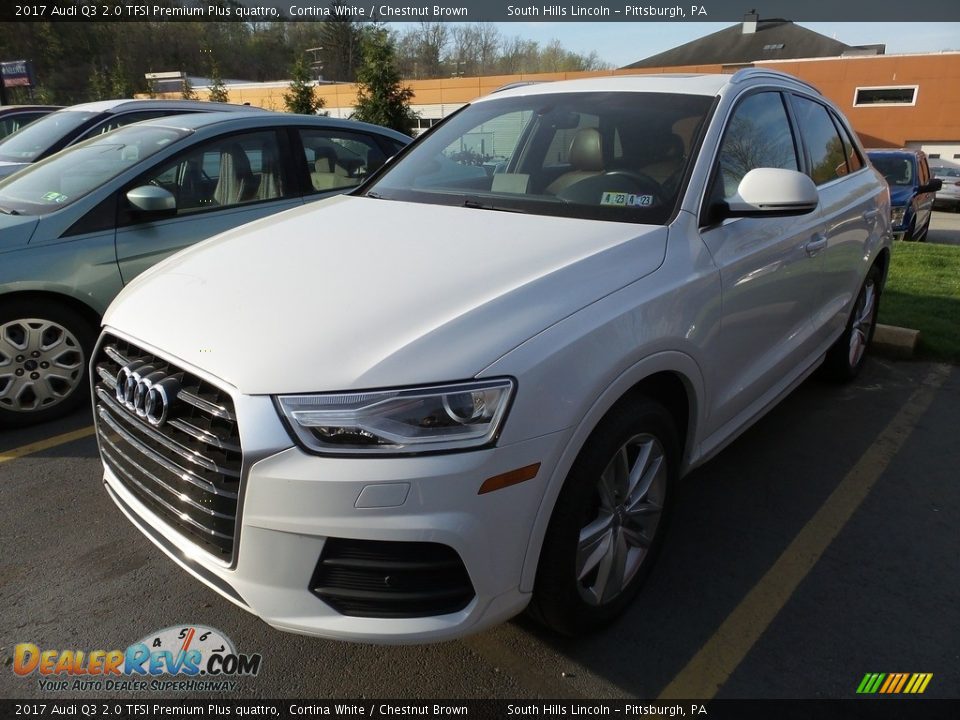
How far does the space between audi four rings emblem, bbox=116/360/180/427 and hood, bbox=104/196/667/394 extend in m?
0.09

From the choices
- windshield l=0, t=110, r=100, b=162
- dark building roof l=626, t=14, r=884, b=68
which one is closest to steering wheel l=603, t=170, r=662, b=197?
windshield l=0, t=110, r=100, b=162

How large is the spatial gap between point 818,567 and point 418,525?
1.86 metres

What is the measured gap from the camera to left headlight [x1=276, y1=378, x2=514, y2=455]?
5.66 ft

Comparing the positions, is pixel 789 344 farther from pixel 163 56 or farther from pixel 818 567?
pixel 163 56

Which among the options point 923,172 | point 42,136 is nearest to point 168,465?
point 42,136

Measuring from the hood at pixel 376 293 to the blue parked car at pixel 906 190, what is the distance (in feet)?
34.4

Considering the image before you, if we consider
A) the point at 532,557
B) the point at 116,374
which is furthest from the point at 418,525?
the point at 116,374

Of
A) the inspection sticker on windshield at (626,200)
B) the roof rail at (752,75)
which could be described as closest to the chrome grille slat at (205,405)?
the inspection sticker on windshield at (626,200)

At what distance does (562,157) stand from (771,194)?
3.18 ft

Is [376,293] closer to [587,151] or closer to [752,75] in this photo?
[587,151]

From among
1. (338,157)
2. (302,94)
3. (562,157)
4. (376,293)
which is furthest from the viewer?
(302,94)

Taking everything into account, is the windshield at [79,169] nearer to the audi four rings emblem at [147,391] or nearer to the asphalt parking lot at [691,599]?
the asphalt parking lot at [691,599]

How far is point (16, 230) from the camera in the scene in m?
3.74

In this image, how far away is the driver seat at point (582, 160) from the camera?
9.46ft
